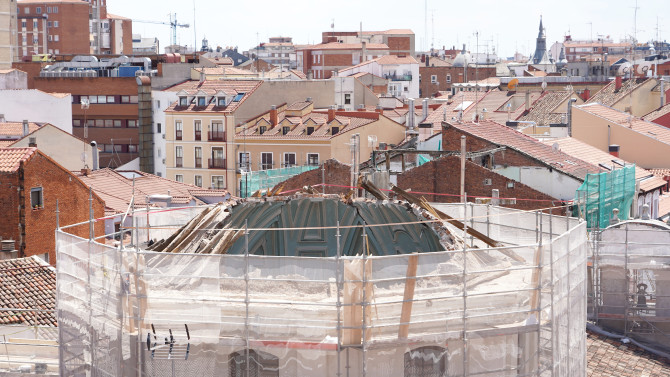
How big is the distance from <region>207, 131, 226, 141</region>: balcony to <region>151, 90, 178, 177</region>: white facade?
23.8 feet

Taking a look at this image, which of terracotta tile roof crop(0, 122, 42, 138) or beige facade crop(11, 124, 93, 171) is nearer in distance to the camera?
terracotta tile roof crop(0, 122, 42, 138)

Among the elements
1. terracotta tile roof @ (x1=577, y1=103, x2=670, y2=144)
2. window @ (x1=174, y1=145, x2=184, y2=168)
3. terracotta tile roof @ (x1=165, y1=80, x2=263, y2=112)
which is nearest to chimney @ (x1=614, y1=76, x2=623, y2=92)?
terracotta tile roof @ (x1=577, y1=103, x2=670, y2=144)

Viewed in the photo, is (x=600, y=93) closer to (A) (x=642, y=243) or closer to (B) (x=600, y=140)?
(B) (x=600, y=140)

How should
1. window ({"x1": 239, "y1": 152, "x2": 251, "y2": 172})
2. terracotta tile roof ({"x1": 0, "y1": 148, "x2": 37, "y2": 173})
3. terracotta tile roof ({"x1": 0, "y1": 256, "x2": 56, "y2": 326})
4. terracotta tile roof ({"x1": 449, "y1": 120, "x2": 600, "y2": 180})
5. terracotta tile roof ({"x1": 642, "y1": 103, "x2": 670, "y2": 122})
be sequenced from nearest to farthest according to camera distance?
terracotta tile roof ({"x1": 0, "y1": 256, "x2": 56, "y2": 326})
terracotta tile roof ({"x1": 0, "y1": 148, "x2": 37, "y2": 173})
terracotta tile roof ({"x1": 449, "y1": 120, "x2": 600, "y2": 180})
window ({"x1": 239, "y1": 152, "x2": 251, "y2": 172})
terracotta tile roof ({"x1": 642, "y1": 103, "x2": 670, "y2": 122})

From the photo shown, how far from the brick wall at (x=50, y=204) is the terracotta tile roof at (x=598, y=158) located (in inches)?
562

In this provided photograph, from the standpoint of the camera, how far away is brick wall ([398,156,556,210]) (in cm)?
3167

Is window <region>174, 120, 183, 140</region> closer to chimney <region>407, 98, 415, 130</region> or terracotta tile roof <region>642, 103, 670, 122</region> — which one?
chimney <region>407, 98, 415, 130</region>

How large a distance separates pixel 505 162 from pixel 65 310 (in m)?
19.0

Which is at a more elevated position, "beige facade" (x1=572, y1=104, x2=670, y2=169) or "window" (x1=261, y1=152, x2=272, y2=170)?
"beige facade" (x1=572, y1=104, x2=670, y2=169)

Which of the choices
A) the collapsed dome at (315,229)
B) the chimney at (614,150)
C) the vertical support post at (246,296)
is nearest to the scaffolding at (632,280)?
the collapsed dome at (315,229)

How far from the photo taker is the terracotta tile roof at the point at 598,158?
35888 millimetres

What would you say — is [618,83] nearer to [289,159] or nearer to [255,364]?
[289,159]

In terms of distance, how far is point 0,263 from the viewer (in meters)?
23.9

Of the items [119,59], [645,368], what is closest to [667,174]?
[645,368]
